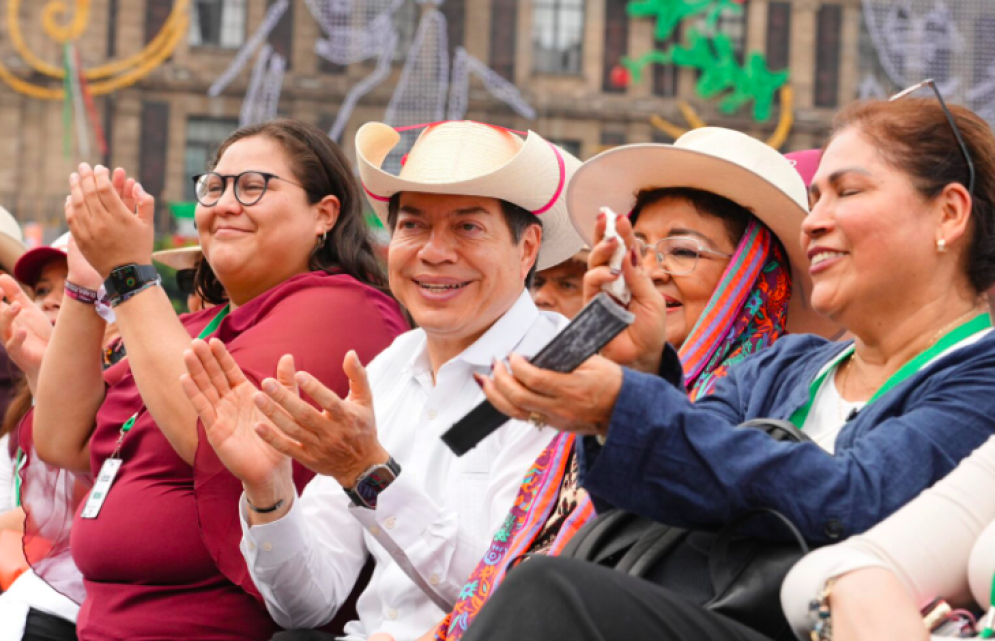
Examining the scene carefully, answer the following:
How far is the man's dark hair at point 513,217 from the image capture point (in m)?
3.34

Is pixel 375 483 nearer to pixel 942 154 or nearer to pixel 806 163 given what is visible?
pixel 942 154

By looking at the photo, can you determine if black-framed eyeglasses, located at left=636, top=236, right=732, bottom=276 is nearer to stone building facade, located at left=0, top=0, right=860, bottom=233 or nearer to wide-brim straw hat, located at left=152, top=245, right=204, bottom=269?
wide-brim straw hat, located at left=152, top=245, right=204, bottom=269

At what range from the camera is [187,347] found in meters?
3.34

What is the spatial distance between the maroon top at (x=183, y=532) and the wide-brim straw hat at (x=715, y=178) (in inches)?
30.5

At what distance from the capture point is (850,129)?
262 cm

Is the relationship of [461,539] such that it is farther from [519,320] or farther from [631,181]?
[631,181]

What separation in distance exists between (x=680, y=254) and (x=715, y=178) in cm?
20

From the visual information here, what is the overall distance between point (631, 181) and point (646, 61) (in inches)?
1110

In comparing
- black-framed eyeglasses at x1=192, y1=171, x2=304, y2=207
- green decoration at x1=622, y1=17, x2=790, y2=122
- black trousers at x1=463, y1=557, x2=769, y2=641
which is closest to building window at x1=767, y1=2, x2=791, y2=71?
green decoration at x1=622, y1=17, x2=790, y2=122

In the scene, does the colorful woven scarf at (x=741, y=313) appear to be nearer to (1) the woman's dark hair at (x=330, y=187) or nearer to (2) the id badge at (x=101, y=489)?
(1) the woman's dark hair at (x=330, y=187)

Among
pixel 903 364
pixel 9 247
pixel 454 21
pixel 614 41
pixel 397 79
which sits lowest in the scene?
pixel 397 79

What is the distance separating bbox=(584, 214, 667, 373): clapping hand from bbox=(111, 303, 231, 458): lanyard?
1.63 m

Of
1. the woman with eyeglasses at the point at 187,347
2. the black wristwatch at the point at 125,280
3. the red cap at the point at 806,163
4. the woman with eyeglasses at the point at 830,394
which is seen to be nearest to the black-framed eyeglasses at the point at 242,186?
the woman with eyeglasses at the point at 187,347

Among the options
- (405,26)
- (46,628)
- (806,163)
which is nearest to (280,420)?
(46,628)
